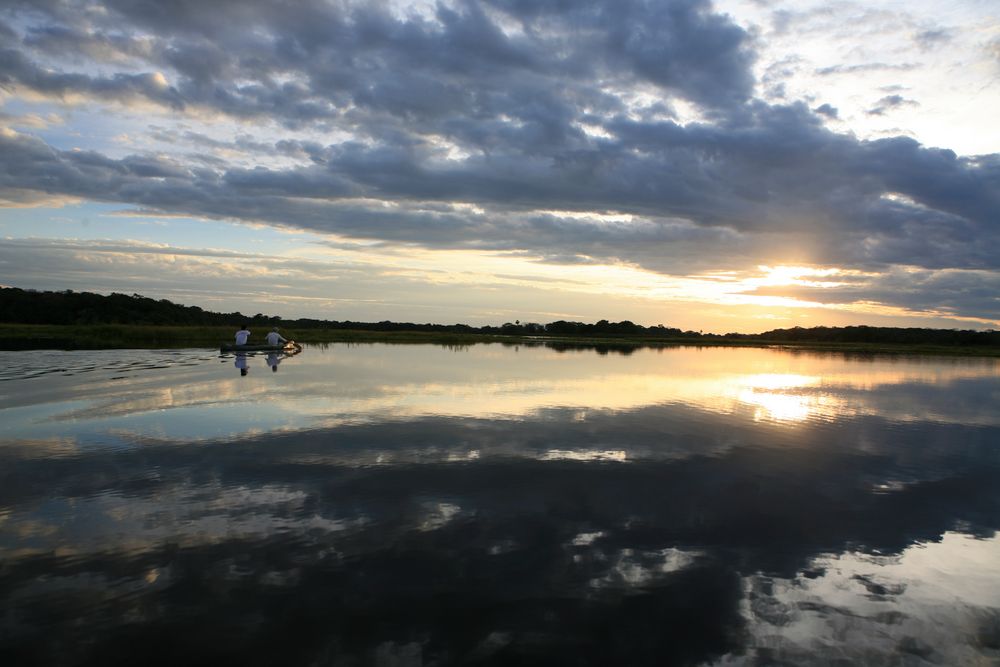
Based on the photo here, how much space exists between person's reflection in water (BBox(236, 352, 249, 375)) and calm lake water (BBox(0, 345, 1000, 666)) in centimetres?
1259

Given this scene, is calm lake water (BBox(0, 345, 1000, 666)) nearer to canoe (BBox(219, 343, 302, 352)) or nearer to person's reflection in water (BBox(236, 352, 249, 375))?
person's reflection in water (BBox(236, 352, 249, 375))

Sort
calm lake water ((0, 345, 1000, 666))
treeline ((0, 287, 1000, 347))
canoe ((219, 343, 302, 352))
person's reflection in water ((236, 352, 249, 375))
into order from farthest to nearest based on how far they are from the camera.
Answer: treeline ((0, 287, 1000, 347)), canoe ((219, 343, 302, 352)), person's reflection in water ((236, 352, 249, 375)), calm lake water ((0, 345, 1000, 666))

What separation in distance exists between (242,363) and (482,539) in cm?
3479

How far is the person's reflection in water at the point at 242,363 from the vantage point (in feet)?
114

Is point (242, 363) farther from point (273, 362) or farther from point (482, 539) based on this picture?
point (482, 539)

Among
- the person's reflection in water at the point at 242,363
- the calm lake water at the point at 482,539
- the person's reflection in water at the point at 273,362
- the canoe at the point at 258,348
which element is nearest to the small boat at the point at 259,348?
the canoe at the point at 258,348

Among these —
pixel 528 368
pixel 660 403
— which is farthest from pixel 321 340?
pixel 660 403

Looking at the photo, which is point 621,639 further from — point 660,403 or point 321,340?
point 321,340

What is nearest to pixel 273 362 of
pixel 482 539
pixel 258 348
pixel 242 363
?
pixel 242 363

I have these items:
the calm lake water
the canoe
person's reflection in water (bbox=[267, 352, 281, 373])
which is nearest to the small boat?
the canoe

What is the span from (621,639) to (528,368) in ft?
122

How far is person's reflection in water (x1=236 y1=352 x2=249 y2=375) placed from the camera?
114ft

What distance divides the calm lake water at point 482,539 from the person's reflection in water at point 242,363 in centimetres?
1259

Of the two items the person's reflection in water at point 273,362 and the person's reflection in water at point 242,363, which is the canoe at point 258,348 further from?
the person's reflection in water at point 273,362
